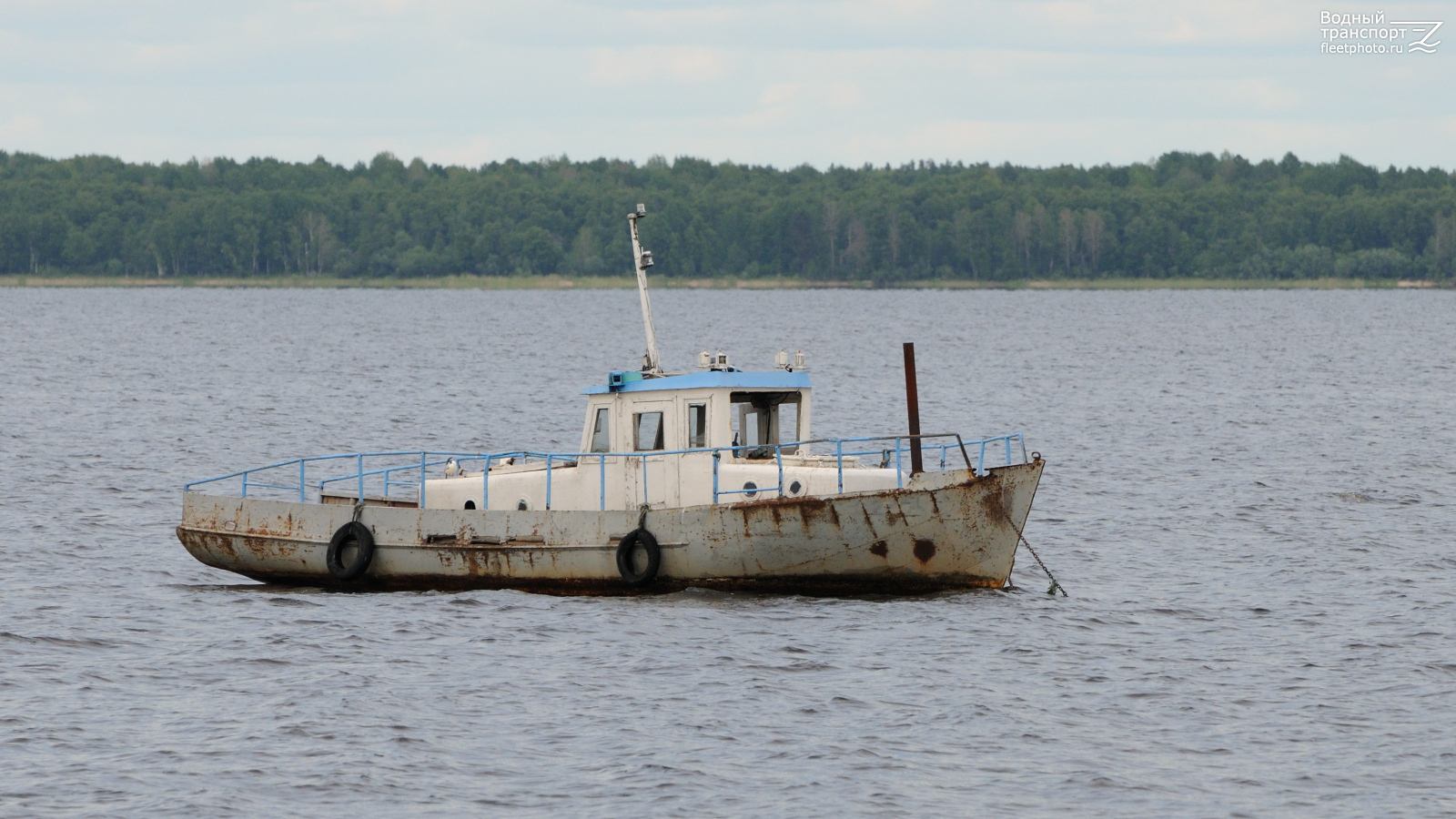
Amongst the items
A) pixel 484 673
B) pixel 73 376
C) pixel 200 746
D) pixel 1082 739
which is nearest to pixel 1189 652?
pixel 1082 739

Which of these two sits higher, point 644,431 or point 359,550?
point 644,431

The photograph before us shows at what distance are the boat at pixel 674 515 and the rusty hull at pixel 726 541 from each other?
0.9 inches

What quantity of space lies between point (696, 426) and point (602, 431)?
1350mm

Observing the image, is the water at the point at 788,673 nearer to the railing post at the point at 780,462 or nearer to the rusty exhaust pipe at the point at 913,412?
the railing post at the point at 780,462

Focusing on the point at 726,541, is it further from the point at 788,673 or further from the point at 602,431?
the point at 788,673

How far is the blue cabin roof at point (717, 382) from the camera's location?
22750 millimetres

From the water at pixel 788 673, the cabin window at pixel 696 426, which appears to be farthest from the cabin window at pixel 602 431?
the water at pixel 788 673

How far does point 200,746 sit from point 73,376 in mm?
53524

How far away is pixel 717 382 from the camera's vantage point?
22734 millimetres

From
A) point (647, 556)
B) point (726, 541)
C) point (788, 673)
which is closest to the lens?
point (788, 673)

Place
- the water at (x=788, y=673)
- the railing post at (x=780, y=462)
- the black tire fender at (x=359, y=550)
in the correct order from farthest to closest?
1. the black tire fender at (x=359, y=550)
2. the railing post at (x=780, y=462)
3. the water at (x=788, y=673)

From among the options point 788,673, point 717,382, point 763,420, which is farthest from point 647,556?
point 788,673

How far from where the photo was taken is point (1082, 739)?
55.6 ft

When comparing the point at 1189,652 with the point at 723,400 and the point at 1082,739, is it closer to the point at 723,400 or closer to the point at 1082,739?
the point at 1082,739
